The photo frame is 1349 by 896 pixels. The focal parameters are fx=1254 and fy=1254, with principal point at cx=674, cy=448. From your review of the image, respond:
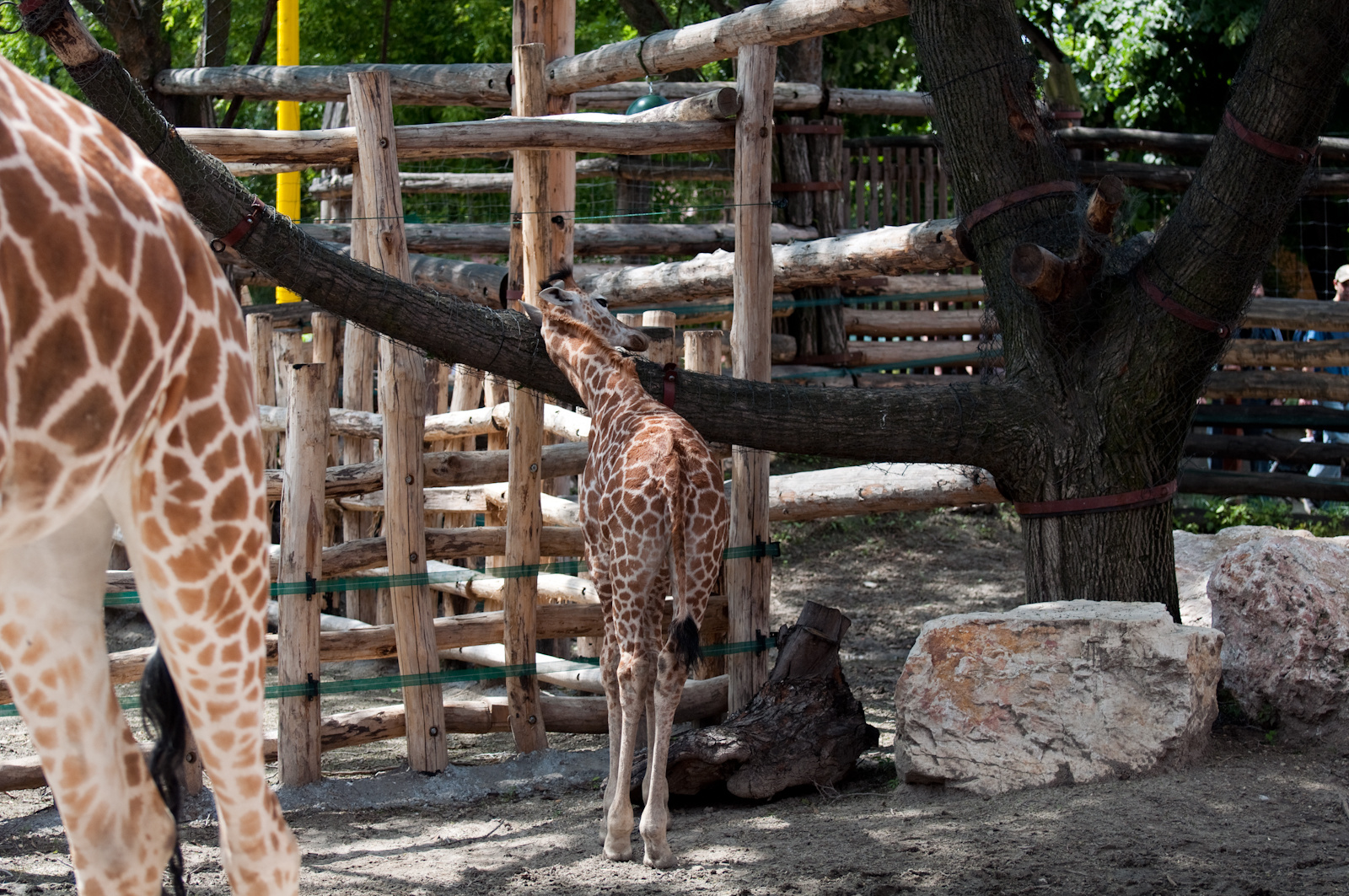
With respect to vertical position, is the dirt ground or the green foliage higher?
the green foliage

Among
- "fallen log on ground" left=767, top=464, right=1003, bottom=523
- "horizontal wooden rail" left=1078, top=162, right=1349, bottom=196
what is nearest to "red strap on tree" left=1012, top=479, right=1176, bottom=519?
"fallen log on ground" left=767, top=464, right=1003, bottom=523

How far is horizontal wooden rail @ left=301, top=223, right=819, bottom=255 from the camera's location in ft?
29.8

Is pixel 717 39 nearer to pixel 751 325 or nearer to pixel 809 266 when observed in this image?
pixel 809 266

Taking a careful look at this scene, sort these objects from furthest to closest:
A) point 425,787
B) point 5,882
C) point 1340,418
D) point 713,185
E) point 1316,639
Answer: point 713,185
point 1340,418
point 425,787
point 1316,639
point 5,882

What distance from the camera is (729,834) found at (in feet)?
16.1

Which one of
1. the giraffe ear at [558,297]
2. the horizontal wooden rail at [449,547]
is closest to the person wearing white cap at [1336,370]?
the horizontal wooden rail at [449,547]

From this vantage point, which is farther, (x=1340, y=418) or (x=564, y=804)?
(x=1340, y=418)

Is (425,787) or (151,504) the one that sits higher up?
(151,504)

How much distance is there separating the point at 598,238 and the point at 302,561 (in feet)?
14.8

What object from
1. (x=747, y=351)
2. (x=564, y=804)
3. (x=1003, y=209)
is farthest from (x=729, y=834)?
(x=1003, y=209)

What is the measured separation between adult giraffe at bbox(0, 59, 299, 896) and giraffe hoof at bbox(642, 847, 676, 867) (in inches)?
83.8

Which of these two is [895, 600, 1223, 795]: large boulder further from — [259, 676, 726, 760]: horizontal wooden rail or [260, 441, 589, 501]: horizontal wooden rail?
[260, 441, 589, 501]: horizontal wooden rail

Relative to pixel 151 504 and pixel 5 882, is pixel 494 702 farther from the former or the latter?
pixel 151 504

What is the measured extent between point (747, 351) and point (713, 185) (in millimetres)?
7638
